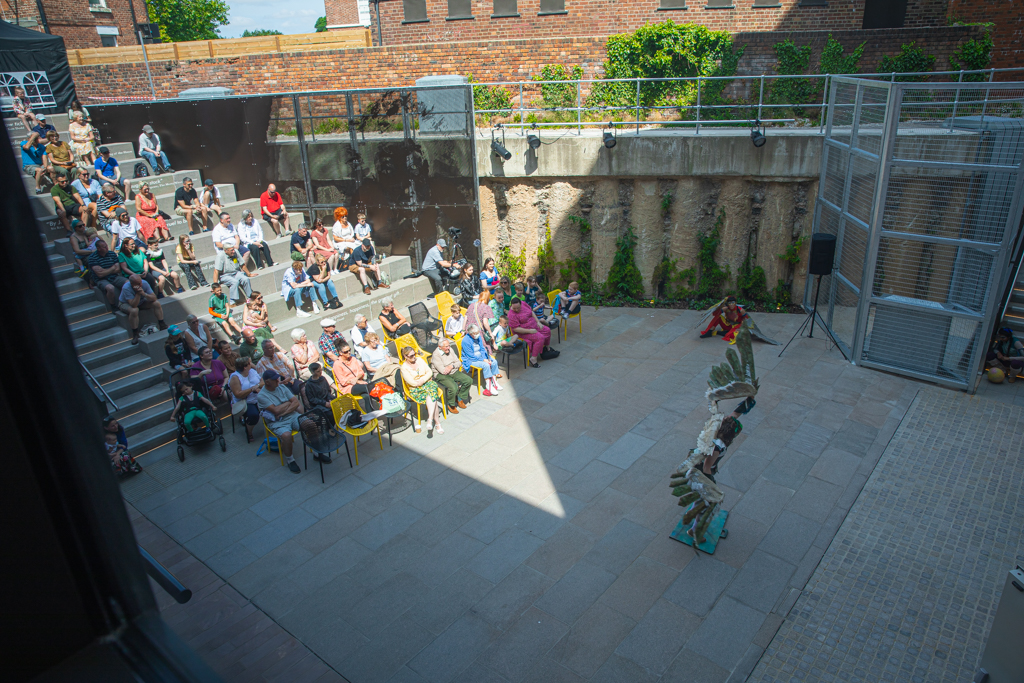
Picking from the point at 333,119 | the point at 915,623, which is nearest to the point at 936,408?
the point at 915,623

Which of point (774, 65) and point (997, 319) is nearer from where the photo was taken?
point (997, 319)

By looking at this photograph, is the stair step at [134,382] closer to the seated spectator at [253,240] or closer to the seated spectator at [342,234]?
the seated spectator at [253,240]

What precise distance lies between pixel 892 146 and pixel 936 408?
4.07 meters

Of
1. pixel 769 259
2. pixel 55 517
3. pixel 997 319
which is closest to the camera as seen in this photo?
pixel 55 517

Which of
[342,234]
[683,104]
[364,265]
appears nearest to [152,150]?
[342,234]

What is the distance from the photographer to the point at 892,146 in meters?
10.0

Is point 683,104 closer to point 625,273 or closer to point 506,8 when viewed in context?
point 625,273

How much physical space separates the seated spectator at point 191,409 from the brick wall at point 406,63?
483 inches

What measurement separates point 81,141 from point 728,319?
14.0 metres

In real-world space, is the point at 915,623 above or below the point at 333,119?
below

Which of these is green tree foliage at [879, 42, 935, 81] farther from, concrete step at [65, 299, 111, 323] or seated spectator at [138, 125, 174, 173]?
concrete step at [65, 299, 111, 323]

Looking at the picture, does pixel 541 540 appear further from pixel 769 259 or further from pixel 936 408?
pixel 769 259

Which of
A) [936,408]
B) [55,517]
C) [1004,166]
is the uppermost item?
[55,517]

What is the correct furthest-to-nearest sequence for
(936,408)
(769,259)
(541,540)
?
(769,259)
(936,408)
(541,540)
